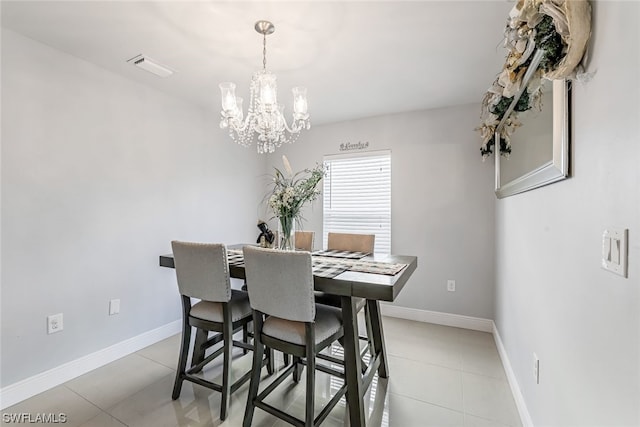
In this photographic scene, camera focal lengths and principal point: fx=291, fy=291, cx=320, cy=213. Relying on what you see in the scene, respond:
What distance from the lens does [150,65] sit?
2316mm

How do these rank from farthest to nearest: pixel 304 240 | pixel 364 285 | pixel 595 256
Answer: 1. pixel 304 240
2. pixel 364 285
3. pixel 595 256

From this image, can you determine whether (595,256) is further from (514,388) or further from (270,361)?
(270,361)

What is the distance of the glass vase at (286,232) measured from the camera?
2125 mm

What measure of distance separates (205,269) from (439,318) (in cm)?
264

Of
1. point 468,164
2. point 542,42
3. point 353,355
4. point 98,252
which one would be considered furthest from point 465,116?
point 98,252

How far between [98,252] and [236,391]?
1.56m

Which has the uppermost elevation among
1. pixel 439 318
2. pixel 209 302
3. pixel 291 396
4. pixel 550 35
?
pixel 550 35

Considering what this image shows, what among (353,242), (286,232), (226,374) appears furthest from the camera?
(353,242)

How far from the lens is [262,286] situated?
5.24 ft

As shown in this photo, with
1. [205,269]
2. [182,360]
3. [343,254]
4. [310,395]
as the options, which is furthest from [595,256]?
[182,360]

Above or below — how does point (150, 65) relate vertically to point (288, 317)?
above

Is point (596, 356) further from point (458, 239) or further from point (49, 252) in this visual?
point (49, 252)

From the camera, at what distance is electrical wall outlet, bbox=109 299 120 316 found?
8.02 feet

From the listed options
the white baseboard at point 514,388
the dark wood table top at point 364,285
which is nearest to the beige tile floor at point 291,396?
the white baseboard at point 514,388
